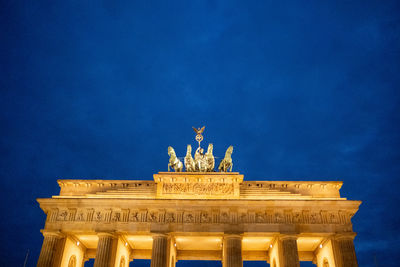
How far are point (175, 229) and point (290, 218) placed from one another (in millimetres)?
9358

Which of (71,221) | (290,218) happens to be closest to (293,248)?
(290,218)

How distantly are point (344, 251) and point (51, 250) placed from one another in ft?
74.1

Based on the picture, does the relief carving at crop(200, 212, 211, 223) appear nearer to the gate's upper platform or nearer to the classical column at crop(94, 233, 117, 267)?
the gate's upper platform

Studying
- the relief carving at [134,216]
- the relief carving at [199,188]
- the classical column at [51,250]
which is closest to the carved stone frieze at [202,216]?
the relief carving at [134,216]

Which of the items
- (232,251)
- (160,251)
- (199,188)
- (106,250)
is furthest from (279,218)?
(106,250)

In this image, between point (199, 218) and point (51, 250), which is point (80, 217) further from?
point (199, 218)

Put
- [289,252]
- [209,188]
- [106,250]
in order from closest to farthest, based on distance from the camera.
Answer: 1. [289,252]
2. [106,250]
3. [209,188]

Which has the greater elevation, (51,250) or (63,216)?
(63,216)

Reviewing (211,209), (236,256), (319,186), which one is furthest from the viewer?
(319,186)

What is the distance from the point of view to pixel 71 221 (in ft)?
90.2

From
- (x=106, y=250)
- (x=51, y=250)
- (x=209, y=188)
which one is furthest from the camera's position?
(x=209, y=188)

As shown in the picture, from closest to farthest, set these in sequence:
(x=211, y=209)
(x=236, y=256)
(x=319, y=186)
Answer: (x=236, y=256) → (x=211, y=209) → (x=319, y=186)

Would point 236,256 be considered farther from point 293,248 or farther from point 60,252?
point 60,252

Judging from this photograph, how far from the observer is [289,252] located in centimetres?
2598
